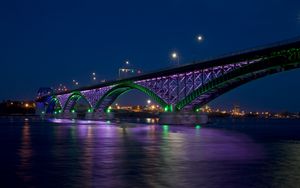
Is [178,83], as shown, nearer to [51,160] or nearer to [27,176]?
[51,160]

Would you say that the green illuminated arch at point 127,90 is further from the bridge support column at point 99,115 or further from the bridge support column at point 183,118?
the bridge support column at point 99,115

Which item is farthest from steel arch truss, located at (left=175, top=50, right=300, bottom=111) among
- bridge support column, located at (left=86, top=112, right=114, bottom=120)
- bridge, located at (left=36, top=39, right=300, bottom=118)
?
bridge support column, located at (left=86, top=112, right=114, bottom=120)

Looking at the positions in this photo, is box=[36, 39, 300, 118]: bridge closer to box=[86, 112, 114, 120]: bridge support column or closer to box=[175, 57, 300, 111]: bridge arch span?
box=[175, 57, 300, 111]: bridge arch span

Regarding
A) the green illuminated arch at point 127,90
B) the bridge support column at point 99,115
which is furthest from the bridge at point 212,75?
the bridge support column at point 99,115

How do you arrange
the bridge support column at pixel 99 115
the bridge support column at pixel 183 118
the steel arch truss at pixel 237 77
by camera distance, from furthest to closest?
the bridge support column at pixel 99 115, the bridge support column at pixel 183 118, the steel arch truss at pixel 237 77

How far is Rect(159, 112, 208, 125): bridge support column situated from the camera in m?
106

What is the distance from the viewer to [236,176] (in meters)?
21.4

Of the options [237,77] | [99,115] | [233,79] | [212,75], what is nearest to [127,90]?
[99,115]

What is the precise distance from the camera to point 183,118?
106 meters

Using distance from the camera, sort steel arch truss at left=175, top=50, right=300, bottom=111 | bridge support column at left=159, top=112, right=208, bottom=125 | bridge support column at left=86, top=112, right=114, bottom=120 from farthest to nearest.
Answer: bridge support column at left=86, top=112, right=114, bottom=120
bridge support column at left=159, top=112, right=208, bottom=125
steel arch truss at left=175, top=50, right=300, bottom=111

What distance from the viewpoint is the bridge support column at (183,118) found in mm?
106000

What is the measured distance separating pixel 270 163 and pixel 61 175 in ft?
36.5

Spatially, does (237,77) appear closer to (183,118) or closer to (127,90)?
(183,118)

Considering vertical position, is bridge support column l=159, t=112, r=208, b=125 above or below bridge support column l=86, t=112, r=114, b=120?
below
